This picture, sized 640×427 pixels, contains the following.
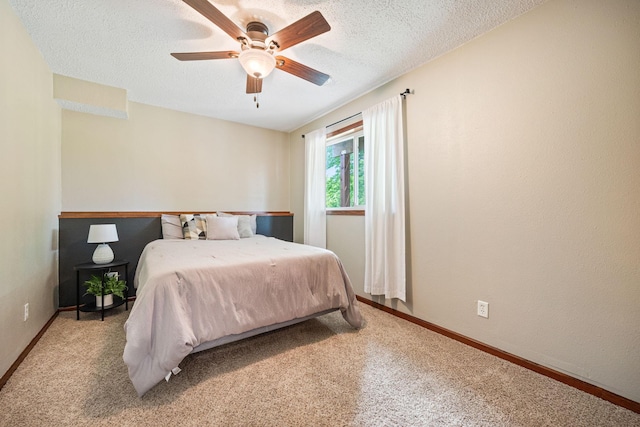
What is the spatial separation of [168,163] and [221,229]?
1197 mm

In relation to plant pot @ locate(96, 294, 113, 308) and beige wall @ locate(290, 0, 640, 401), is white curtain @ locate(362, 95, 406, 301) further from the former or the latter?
plant pot @ locate(96, 294, 113, 308)

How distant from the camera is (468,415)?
134 centimetres

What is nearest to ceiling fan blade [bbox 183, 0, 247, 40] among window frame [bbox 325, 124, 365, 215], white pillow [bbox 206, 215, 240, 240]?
window frame [bbox 325, 124, 365, 215]

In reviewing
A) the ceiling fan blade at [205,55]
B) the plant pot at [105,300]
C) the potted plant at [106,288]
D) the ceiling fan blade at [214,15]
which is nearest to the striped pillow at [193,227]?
the potted plant at [106,288]

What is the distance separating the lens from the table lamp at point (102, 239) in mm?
2605

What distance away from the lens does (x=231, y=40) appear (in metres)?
2.11

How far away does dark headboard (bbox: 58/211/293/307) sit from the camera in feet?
9.09

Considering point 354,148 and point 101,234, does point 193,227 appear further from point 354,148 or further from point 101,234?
point 354,148

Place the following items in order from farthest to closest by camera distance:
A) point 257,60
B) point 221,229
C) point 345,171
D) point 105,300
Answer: point 345,171, point 221,229, point 105,300, point 257,60

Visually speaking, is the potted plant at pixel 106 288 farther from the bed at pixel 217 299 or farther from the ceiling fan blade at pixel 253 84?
the ceiling fan blade at pixel 253 84

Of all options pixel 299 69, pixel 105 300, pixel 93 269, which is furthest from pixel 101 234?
pixel 299 69

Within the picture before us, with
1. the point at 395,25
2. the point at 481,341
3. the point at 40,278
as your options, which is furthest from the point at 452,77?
the point at 40,278

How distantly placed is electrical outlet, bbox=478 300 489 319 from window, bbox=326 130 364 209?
1586mm

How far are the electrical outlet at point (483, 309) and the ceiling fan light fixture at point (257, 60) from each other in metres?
2.34
